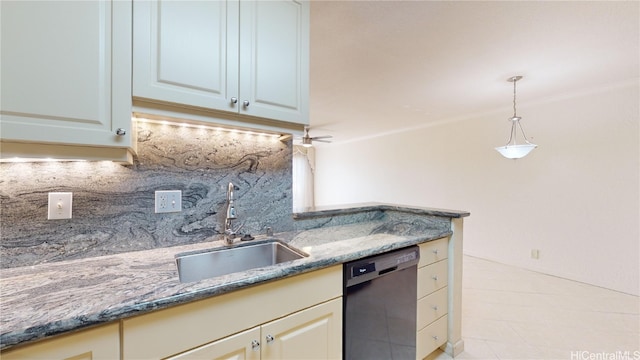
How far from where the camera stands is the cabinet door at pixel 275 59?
1.25 m

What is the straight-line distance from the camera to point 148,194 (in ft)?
4.36

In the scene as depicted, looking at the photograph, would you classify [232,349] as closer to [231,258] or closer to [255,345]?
[255,345]

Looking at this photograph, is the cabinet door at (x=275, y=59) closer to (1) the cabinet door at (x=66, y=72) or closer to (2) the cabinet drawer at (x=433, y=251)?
(1) the cabinet door at (x=66, y=72)

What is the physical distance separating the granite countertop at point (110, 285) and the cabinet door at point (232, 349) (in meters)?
0.20

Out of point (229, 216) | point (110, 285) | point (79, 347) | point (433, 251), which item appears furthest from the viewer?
point (433, 251)

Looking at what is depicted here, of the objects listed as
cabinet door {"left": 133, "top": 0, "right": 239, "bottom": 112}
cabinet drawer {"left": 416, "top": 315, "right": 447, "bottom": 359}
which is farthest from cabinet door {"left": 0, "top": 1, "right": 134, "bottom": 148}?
cabinet drawer {"left": 416, "top": 315, "right": 447, "bottom": 359}

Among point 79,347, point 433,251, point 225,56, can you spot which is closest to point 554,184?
point 433,251

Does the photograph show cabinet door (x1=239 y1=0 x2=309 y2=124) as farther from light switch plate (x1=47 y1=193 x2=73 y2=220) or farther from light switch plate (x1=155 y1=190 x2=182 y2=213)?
light switch plate (x1=47 y1=193 x2=73 y2=220)

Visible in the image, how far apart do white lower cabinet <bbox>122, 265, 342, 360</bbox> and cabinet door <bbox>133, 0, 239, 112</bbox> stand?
0.83m

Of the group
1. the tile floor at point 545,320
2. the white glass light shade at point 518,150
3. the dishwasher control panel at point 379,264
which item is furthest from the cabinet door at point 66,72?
the white glass light shade at point 518,150

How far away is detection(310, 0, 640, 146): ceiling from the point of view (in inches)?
64.9

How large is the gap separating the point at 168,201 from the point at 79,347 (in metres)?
0.76

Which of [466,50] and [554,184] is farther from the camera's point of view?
[554,184]

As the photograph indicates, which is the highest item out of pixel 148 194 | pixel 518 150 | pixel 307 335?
pixel 518 150
